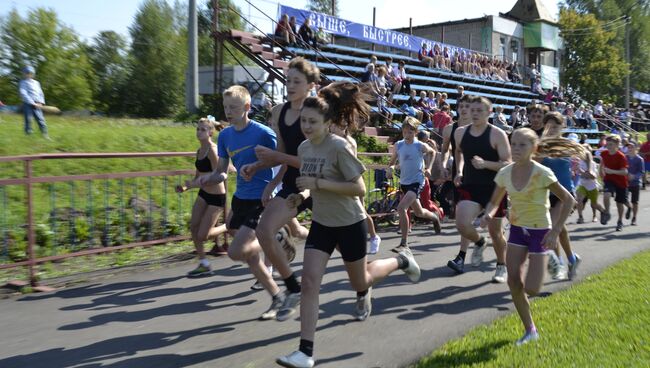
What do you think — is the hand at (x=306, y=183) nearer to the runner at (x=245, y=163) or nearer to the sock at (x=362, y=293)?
the sock at (x=362, y=293)

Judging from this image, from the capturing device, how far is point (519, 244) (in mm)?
Result: 4789

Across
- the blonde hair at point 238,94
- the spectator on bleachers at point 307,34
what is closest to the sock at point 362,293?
the blonde hair at point 238,94

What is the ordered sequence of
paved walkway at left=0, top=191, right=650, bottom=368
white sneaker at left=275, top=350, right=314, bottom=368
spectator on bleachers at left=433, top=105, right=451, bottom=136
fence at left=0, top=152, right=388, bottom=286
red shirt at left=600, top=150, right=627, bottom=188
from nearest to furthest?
white sneaker at left=275, top=350, right=314, bottom=368 < paved walkway at left=0, top=191, right=650, bottom=368 < fence at left=0, top=152, right=388, bottom=286 < red shirt at left=600, top=150, right=627, bottom=188 < spectator on bleachers at left=433, top=105, right=451, bottom=136

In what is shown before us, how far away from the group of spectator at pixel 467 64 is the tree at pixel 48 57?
70.1 ft


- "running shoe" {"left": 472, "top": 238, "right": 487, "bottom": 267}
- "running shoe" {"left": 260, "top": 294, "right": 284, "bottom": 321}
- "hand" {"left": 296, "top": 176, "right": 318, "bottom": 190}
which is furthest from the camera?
"running shoe" {"left": 472, "top": 238, "right": 487, "bottom": 267}

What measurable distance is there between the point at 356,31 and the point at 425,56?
4.25 metres

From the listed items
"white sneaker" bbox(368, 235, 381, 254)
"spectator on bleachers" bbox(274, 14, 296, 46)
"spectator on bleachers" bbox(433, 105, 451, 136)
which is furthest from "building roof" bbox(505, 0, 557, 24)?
"white sneaker" bbox(368, 235, 381, 254)

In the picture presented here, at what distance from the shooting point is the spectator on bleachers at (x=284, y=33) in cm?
2044

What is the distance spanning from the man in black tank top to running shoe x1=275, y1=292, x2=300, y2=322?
249 cm

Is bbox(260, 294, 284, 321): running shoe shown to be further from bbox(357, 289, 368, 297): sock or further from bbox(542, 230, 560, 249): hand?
bbox(542, 230, 560, 249): hand

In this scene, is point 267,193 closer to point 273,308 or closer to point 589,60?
point 273,308

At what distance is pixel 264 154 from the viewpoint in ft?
15.7

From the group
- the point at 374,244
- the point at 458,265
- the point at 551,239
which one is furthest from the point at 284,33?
the point at 551,239

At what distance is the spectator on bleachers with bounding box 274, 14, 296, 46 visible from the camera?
20438 millimetres
